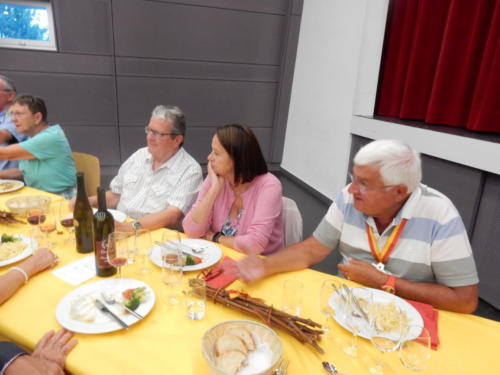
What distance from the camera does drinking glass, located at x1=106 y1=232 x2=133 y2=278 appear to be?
1.30m

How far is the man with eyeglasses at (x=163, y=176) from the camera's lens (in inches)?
86.7

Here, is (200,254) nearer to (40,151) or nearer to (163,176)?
(163,176)

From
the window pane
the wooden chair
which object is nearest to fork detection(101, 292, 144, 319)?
the wooden chair

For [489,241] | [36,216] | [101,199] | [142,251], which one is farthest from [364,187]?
[489,241]

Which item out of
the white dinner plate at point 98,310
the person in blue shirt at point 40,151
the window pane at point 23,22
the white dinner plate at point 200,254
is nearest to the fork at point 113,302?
the white dinner plate at point 98,310

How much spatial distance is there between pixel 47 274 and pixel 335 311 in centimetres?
110

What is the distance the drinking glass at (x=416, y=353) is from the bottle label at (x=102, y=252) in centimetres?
105

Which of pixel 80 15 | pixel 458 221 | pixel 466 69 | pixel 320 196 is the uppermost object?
pixel 80 15

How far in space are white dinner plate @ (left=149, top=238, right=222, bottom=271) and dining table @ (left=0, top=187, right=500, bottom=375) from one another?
3.7 inches

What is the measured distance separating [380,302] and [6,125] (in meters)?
3.32

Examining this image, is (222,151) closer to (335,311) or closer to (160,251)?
(160,251)

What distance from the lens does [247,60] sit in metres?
5.43

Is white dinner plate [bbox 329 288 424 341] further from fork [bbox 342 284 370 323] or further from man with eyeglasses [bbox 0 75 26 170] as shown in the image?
man with eyeglasses [bbox 0 75 26 170]

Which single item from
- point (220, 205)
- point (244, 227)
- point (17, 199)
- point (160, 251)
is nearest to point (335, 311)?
point (160, 251)
